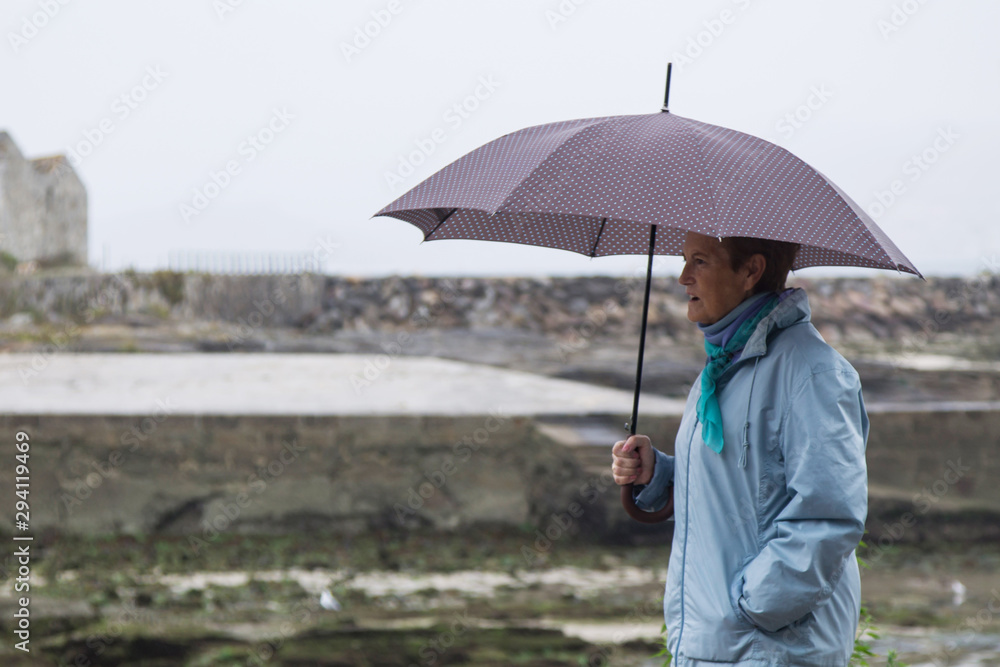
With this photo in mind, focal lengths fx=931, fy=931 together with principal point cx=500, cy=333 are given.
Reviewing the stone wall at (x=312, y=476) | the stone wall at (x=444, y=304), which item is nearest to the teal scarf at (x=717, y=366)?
the stone wall at (x=312, y=476)

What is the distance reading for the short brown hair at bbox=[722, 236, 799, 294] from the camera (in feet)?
5.75

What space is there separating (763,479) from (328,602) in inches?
110

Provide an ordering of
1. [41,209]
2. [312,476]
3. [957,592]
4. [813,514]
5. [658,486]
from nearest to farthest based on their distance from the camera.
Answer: [813,514]
[658,486]
[957,592]
[312,476]
[41,209]

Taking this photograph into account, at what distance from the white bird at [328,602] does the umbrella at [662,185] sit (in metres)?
2.25

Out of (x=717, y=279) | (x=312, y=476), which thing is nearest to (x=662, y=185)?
(x=717, y=279)

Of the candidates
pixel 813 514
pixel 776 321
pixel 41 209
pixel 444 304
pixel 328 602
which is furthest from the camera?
pixel 41 209

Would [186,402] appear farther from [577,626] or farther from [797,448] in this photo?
[797,448]

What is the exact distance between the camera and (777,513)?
1.58 metres

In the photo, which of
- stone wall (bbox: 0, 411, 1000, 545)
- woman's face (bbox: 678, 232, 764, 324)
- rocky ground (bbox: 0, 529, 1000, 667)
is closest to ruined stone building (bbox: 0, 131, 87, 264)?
stone wall (bbox: 0, 411, 1000, 545)

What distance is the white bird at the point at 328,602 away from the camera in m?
3.93

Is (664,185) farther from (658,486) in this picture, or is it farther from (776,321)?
(658,486)

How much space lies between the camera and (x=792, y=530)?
1.49m

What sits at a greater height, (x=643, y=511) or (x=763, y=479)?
(x=763, y=479)

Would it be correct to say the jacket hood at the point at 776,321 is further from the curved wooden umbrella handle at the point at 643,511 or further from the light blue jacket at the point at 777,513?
the curved wooden umbrella handle at the point at 643,511
